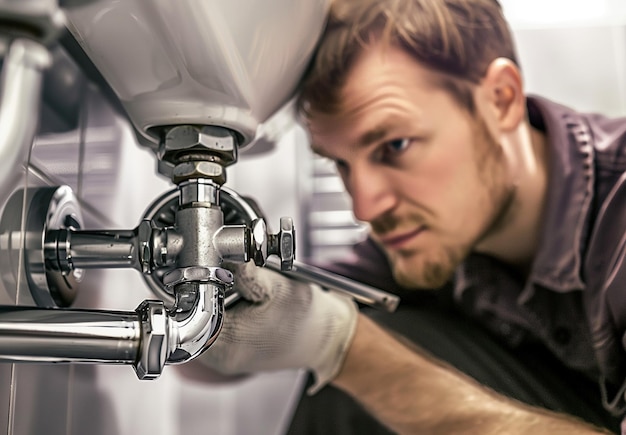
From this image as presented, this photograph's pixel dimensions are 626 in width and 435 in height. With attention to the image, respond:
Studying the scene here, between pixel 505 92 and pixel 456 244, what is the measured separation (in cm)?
22

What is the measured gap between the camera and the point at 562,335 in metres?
0.83

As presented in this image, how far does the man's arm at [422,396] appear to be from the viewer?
31.4 inches

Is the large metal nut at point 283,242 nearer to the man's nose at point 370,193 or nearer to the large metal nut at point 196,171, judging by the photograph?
the large metal nut at point 196,171

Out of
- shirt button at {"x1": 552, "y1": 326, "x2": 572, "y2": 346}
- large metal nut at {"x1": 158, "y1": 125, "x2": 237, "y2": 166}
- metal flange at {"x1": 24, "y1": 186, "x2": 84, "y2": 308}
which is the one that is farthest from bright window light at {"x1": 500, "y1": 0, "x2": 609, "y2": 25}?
metal flange at {"x1": 24, "y1": 186, "x2": 84, "y2": 308}

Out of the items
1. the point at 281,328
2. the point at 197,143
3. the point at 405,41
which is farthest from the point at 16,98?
the point at 405,41

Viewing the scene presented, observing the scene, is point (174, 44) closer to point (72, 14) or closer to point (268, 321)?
point (72, 14)

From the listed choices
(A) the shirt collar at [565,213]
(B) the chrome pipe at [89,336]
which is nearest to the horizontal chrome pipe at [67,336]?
(B) the chrome pipe at [89,336]

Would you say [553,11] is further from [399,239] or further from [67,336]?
[67,336]

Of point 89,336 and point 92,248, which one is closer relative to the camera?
point 89,336

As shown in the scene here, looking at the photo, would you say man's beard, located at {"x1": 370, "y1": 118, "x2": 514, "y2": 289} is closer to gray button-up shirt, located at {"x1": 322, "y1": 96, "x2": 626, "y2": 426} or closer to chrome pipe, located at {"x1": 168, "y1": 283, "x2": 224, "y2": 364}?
gray button-up shirt, located at {"x1": 322, "y1": 96, "x2": 626, "y2": 426}

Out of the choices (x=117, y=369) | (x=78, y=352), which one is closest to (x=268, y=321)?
(x=117, y=369)

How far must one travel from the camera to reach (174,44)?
1.54 ft

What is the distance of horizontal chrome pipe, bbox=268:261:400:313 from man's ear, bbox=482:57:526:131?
0.90ft

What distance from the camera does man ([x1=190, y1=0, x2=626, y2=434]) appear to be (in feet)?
2.65
